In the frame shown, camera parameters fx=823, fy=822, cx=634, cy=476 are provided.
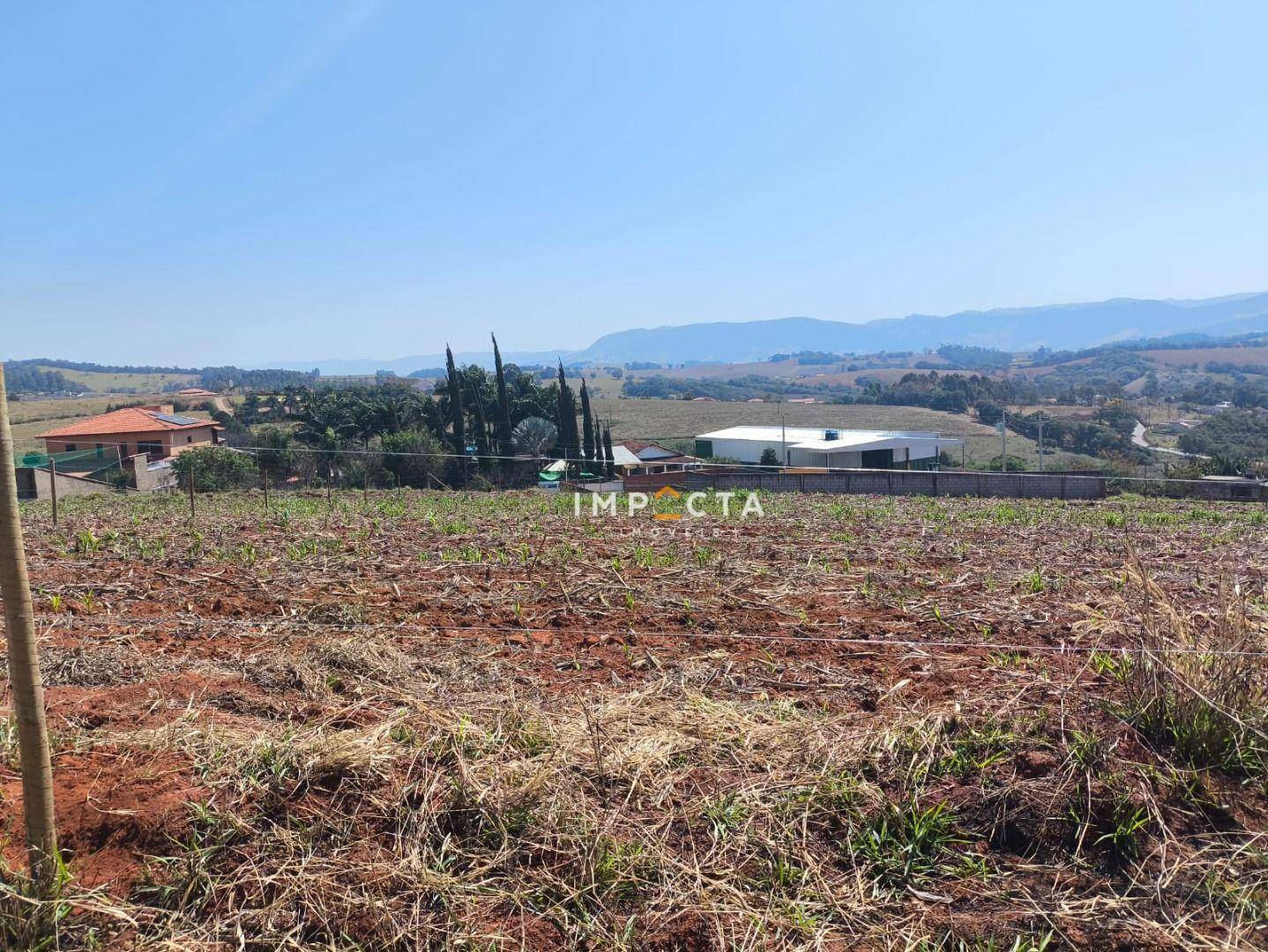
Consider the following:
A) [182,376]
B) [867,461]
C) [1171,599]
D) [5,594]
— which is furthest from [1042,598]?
[182,376]

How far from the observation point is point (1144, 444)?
184 ft

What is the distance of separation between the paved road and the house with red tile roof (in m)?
50.6

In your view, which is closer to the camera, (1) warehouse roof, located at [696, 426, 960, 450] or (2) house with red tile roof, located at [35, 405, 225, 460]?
(2) house with red tile roof, located at [35, 405, 225, 460]

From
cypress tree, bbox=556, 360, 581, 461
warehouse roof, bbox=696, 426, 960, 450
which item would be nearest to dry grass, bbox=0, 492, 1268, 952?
warehouse roof, bbox=696, 426, 960, 450

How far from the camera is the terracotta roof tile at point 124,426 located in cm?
3703

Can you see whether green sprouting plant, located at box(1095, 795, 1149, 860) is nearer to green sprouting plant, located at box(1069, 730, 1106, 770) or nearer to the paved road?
green sprouting plant, located at box(1069, 730, 1106, 770)

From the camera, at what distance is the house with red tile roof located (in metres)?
35.6

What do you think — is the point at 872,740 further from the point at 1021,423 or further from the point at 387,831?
the point at 1021,423

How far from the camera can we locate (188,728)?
3461 mm

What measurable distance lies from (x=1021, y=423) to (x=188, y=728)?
7399cm

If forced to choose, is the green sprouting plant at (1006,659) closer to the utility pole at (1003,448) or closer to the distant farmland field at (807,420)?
the utility pole at (1003,448)

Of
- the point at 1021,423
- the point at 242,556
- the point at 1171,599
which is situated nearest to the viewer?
the point at 1171,599

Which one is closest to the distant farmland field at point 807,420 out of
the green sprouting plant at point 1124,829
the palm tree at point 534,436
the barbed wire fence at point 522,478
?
the palm tree at point 534,436

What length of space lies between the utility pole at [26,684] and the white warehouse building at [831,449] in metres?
35.9
